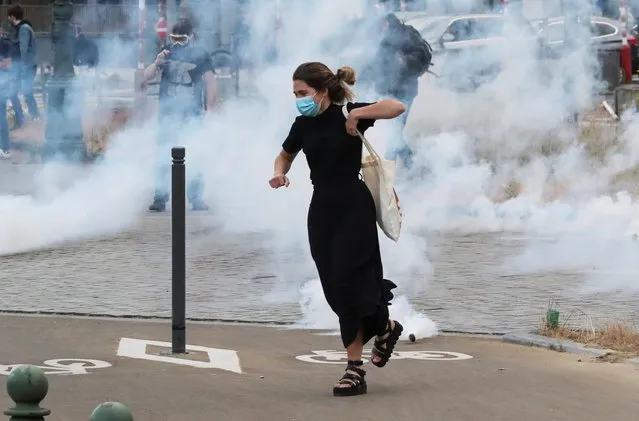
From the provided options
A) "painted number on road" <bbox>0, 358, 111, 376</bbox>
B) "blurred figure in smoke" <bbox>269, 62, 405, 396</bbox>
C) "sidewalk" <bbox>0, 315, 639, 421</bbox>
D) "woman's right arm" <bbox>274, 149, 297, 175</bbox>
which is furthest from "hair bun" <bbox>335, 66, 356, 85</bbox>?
"painted number on road" <bbox>0, 358, 111, 376</bbox>

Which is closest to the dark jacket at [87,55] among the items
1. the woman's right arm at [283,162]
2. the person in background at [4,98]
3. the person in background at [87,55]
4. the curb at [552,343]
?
the person in background at [87,55]

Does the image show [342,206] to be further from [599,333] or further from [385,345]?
[599,333]

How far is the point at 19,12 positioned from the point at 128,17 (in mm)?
1849

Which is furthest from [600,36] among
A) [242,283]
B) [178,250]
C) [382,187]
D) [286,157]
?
[382,187]

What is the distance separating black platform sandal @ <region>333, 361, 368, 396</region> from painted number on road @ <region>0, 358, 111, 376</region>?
4.71 ft

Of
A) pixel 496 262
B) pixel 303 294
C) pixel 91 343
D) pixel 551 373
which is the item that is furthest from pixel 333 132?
pixel 496 262

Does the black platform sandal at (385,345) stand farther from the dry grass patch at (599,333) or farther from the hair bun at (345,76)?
the dry grass patch at (599,333)

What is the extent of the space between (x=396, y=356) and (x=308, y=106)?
1835 millimetres

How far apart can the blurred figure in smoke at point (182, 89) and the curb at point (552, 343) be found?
24.5ft

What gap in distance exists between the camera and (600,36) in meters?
24.9

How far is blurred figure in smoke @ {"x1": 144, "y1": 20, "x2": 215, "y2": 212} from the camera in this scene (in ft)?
54.7

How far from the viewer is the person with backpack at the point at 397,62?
17891mm

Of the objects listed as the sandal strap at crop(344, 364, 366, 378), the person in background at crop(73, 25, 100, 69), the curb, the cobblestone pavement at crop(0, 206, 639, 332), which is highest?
the person in background at crop(73, 25, 100, 69)

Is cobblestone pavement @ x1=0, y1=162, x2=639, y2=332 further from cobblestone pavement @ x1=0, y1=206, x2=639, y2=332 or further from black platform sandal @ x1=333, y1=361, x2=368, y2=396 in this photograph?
black platform sandal @ x1=333, y1=361, x2=368, y2=396
